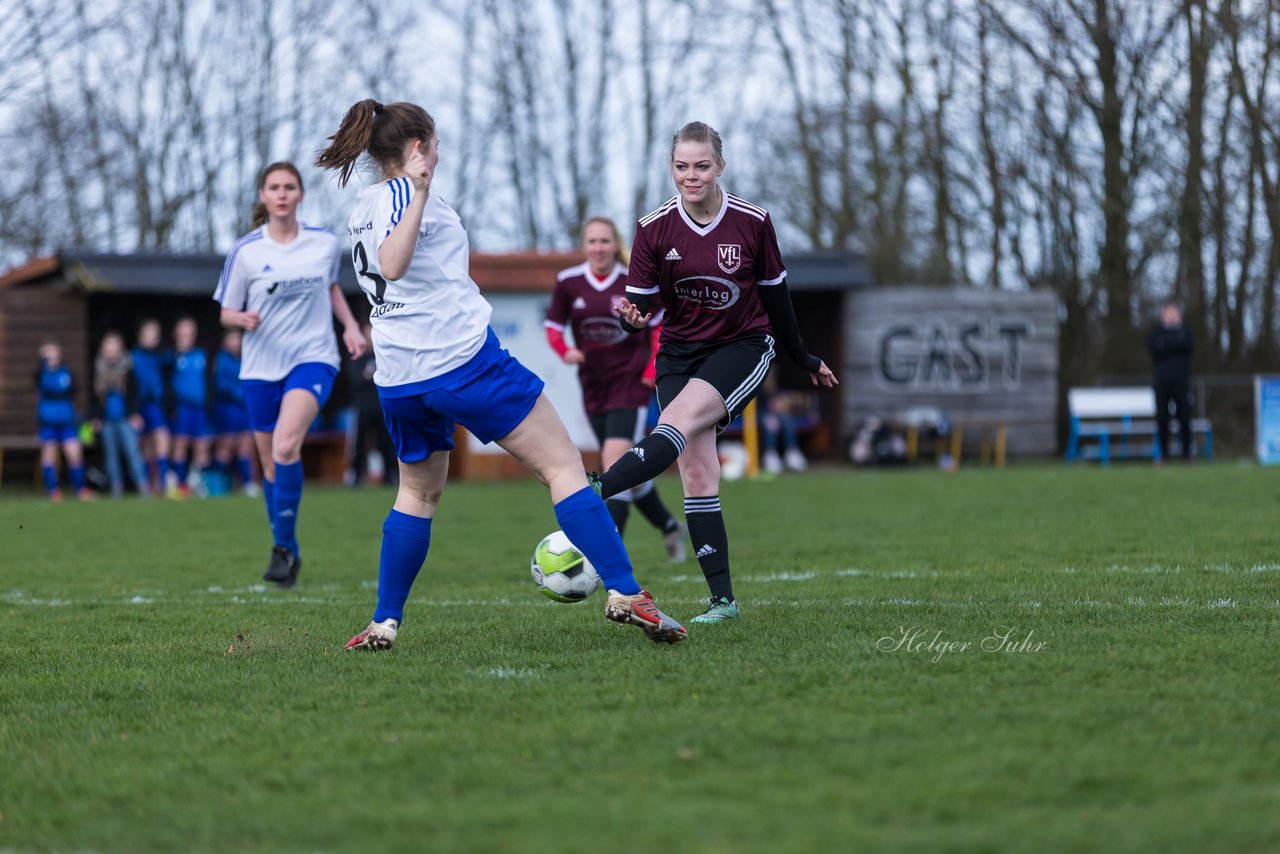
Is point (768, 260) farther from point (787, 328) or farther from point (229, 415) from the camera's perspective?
point (229, 415)

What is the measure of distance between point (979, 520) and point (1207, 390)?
1535 centimetres

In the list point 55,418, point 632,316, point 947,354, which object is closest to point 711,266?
point 632,316

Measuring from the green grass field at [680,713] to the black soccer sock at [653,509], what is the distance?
2.96ft

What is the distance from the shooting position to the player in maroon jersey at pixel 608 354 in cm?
875

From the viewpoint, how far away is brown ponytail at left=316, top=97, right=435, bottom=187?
497 centimetres

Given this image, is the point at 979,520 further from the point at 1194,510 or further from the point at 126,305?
the point at 126,305

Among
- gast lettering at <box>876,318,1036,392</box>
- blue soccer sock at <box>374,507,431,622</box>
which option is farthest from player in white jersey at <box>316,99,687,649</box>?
gast lettering at <box>876,318,1036,392</box>

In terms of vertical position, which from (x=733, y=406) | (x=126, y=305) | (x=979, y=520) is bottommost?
(x=979, y=520)

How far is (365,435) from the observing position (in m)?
21.1

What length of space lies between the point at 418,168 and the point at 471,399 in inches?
30.1

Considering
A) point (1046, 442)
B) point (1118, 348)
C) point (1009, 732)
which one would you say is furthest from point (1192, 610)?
point (1118, 348)

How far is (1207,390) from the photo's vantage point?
24.5m

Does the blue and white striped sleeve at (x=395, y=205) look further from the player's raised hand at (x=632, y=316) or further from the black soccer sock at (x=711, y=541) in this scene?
the black soccer sock at (x=711, y=541)

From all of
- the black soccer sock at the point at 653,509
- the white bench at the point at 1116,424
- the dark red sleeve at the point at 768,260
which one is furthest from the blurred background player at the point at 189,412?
the dark red sleeve at the point at 768,260
